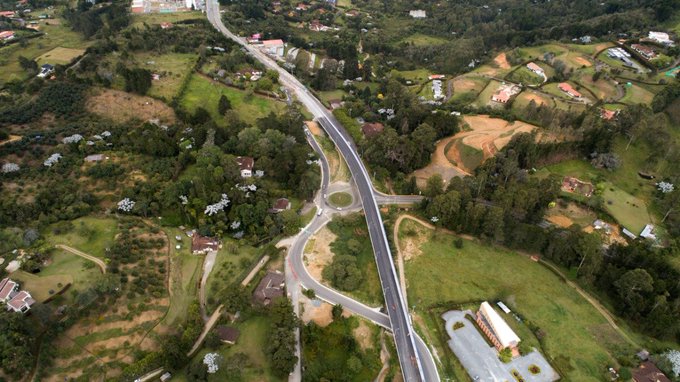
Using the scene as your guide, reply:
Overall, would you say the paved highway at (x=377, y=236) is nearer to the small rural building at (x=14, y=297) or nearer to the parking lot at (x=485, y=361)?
the parking lot at (x=485, y=361)

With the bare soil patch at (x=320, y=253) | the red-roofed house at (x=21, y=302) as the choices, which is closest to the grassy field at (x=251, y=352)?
the bare soil patch at (x=320, y=253)

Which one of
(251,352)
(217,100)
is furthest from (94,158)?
(251,352)

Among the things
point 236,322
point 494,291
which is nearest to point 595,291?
point 494,291

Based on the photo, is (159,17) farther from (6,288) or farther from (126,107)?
(6,288)

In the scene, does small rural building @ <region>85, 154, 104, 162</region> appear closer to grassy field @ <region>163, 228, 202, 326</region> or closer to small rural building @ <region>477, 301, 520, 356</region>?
grassy field @ <region>163, 228, 202, 326</region>

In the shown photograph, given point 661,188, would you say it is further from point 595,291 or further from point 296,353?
point 296,353
